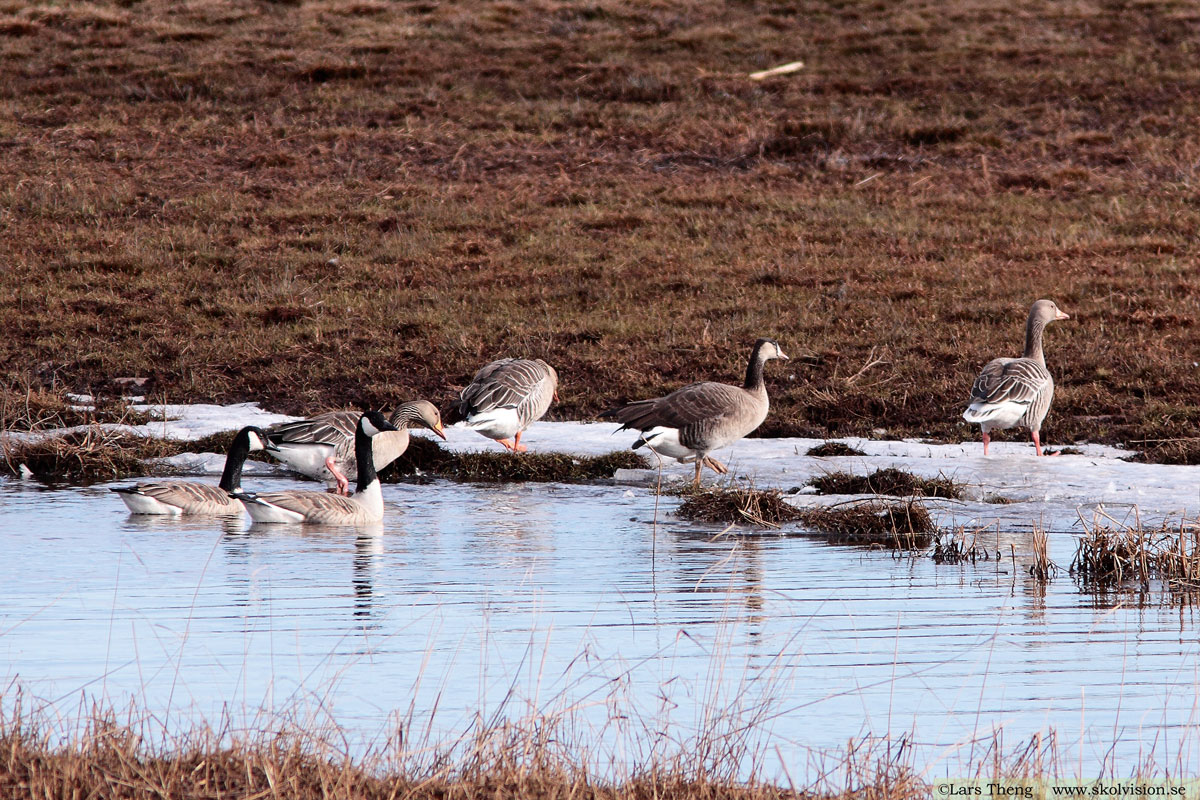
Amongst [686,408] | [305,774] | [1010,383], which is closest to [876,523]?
[686,408]

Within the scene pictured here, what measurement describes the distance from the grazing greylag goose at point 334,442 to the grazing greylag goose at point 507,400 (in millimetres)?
449

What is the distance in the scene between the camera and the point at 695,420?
1411 centimetres

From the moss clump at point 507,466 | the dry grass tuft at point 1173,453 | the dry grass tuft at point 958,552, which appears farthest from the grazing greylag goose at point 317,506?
the dry grass tuft at point 1173,453

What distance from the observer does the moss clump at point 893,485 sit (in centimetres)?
1339

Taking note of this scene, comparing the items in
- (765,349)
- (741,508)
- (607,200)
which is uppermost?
(607,200)

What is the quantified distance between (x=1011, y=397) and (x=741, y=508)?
4119 millimetres

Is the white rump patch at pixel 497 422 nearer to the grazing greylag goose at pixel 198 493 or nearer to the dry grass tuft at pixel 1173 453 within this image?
the grazing greylag goose at pixel 198 493

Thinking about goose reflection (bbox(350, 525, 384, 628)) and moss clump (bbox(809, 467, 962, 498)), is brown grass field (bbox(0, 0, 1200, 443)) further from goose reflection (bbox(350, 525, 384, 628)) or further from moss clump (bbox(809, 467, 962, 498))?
goose reflection (bbox(350, 525, 384, 628))

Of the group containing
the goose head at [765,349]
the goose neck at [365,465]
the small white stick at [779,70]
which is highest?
the small white stick at [779,70]

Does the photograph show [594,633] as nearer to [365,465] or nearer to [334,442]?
[365,465]

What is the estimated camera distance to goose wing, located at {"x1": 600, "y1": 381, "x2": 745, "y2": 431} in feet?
46.4

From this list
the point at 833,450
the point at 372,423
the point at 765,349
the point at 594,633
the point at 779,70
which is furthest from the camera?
the point at 779,70

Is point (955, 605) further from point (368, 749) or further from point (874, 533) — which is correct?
point (368, 749)

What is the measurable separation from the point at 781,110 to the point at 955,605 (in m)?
26.0
